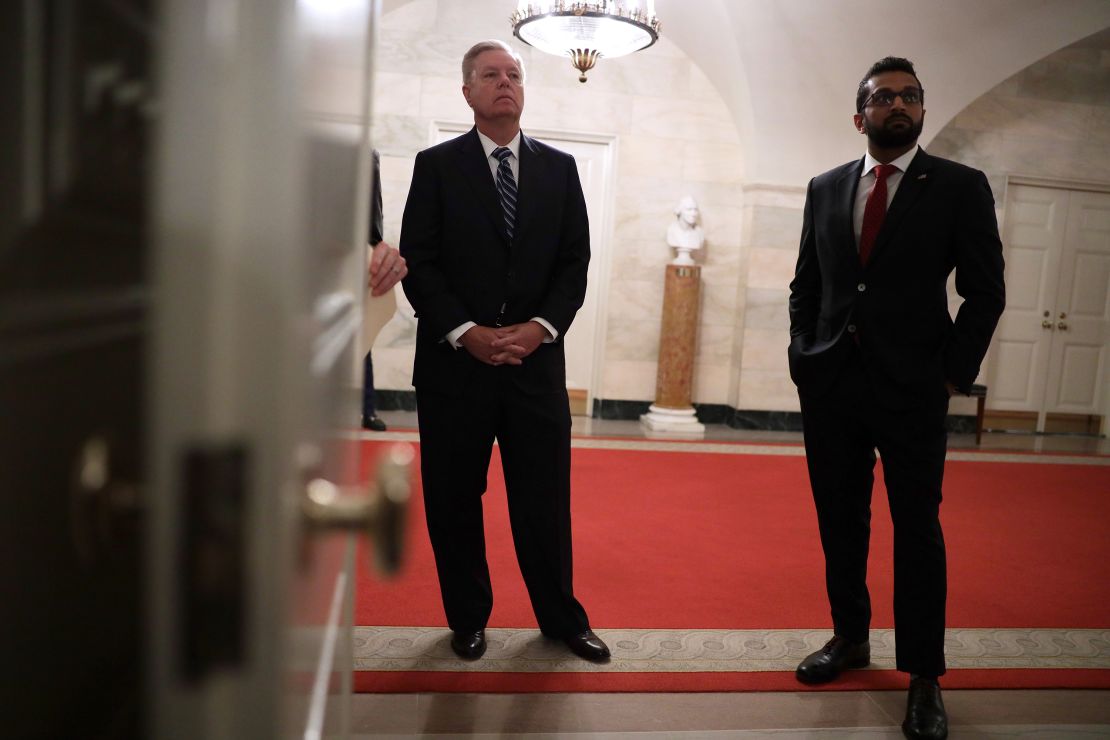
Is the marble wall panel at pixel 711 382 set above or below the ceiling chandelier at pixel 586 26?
below

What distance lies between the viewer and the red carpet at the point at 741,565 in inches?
108

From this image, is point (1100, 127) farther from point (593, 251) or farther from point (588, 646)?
point (588, 646)

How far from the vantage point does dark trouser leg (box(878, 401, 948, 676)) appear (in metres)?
2.34

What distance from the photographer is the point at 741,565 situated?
374cm

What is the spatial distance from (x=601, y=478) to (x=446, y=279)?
2.89 metres

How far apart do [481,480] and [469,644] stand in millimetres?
489

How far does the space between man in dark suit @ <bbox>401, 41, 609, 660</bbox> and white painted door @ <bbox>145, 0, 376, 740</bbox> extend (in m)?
2.12

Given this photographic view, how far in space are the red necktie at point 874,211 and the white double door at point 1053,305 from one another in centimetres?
689

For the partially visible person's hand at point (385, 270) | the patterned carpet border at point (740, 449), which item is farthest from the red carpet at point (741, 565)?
the partially visible person's hand at point (385, 270)

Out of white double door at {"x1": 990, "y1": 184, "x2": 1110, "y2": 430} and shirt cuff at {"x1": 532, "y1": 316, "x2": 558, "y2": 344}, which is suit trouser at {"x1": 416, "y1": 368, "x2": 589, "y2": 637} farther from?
white double door at {"x1": 990, "y1": 184, "x2": 1110, "y2": 430}

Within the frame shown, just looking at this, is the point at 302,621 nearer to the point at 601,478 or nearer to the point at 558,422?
the point at 558,422

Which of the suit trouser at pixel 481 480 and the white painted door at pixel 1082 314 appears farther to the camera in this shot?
the white painted door at pixel 1082 314

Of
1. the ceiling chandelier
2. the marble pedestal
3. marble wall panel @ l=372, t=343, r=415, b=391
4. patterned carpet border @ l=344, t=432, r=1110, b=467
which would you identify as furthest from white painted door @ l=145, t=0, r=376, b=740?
marble wall panel @ l=372, t=343, r=415, b=391

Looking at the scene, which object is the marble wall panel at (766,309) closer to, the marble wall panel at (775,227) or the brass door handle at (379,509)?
the marble wall panel at (775,227)
